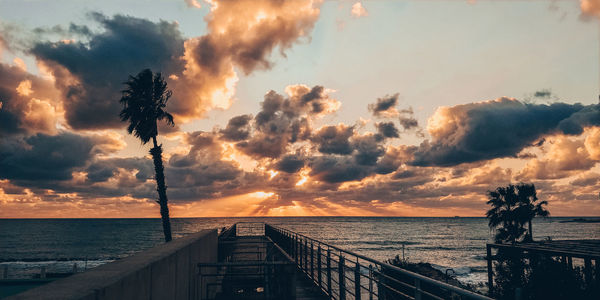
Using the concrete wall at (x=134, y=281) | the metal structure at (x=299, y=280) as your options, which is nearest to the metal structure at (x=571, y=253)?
the metal structure at (x=299, y=280)

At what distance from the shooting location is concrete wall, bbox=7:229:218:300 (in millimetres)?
3236

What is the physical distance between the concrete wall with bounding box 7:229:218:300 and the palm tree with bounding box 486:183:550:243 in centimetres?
4574

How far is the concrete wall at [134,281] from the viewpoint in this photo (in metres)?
3.24

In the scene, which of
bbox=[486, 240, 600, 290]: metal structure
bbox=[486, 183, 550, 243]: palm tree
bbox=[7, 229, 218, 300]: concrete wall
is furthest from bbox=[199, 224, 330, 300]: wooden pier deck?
bbox=[486, 183, 550, 243]: palm tree

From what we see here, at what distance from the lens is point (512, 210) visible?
46688 mm

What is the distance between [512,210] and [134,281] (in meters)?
49.8

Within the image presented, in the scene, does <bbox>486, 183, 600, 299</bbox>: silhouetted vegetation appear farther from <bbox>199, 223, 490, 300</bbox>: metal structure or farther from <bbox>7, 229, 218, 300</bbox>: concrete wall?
<bbox>7, 229, 218, 300</bbox>: concrete wall

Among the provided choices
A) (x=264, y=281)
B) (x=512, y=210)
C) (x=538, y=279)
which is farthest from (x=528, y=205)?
(x=264, y=281)

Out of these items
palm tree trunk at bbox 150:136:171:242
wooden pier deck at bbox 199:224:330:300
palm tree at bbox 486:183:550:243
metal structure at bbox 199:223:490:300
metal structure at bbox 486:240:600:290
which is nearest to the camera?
metal structure at bbox 199:223:490:300

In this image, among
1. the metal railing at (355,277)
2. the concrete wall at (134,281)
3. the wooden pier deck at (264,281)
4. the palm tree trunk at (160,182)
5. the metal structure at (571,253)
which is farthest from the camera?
the palm tree trunk at (160,182)

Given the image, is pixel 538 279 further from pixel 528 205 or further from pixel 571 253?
pixel 528 205

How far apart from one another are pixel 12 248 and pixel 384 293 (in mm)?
113816

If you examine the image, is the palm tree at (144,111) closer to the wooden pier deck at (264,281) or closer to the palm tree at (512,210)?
the wooden pier deck at (264,281)

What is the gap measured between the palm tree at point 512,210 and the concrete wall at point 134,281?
45.7 metres
